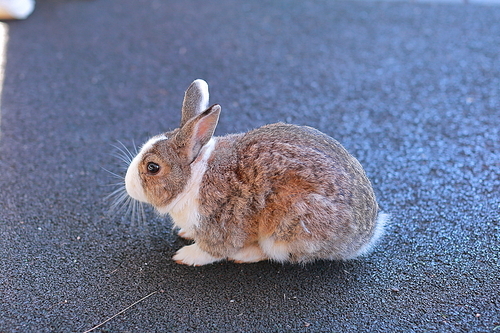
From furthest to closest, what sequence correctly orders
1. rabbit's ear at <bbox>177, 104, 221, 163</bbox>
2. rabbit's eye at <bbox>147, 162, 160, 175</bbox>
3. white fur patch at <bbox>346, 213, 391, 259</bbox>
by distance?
white fur patch at <bbox>346, 213, 391, 259</bbox>
rabbit's eye at <bbox>147, 162, 160, 175</bbox>
rabbit's ear at <bbox>177, 104, 221, 163</bbox>

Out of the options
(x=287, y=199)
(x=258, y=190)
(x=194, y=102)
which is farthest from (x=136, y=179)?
(x=287, y=199)

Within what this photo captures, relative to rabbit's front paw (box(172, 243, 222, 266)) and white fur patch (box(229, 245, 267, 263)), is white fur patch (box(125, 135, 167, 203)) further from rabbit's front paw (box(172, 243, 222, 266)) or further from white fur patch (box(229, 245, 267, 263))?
white fur patch (box(229, 245, 267, 263))

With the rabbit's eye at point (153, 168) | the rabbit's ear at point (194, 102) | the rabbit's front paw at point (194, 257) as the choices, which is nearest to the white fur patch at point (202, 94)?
the rabbit's ear at point (194, 102)

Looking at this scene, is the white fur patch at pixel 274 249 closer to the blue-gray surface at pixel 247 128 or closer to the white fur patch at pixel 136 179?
the blue-gray surface at pixel 247 128

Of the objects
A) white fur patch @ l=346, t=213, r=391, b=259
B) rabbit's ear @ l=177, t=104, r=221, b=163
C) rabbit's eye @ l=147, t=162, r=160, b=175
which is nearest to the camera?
rabbit's ear @ l=177, t=104, r=221, b=163

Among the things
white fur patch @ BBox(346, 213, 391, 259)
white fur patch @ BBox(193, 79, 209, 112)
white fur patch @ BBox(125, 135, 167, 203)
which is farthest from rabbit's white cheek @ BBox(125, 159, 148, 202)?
white fur patch @ BBox(346, 213, 391, 259)

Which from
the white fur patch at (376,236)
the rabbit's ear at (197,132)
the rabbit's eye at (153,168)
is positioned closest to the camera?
the rabbit's ear at (197,132)
